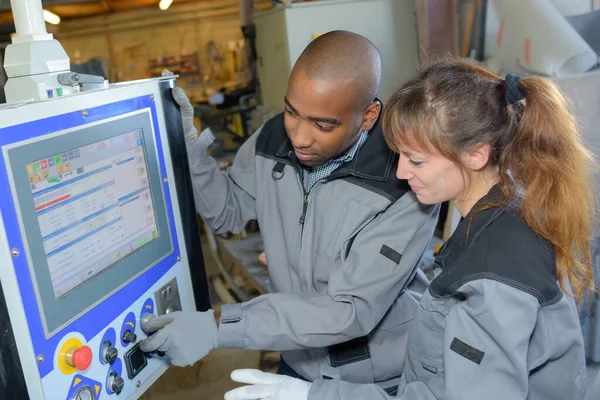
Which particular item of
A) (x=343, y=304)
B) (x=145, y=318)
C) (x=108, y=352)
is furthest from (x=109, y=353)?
(x=343, y=304)

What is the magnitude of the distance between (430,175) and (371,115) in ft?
0.71

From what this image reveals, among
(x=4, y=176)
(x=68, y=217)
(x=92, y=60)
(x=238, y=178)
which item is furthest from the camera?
(x=92, y=60)

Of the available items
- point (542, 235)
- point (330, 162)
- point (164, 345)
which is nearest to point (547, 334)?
point (542, 235)

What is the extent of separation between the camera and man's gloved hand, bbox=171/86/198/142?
109 centimetres

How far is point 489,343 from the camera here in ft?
2.82

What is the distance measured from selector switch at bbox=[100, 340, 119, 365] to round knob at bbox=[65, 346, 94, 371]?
6 cm

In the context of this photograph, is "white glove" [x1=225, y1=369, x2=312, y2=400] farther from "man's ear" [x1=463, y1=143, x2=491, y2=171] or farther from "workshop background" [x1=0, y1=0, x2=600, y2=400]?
"workshop background" [x1=0, y1=0, x2=600, y2=400]

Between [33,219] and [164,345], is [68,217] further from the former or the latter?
[164,345]

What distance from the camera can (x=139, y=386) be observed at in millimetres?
1002

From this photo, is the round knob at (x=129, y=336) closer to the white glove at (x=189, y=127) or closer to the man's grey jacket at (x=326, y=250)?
the man's grey jacket at (x=326, y=250)

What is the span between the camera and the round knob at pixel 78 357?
0.82 metres

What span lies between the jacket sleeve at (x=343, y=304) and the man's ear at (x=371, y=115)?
0.59 ft

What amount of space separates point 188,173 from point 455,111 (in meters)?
0.51

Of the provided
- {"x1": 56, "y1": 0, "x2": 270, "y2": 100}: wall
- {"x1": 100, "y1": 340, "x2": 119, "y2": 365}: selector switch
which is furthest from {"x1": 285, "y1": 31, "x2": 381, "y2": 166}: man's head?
{"x1": 56, "y1": 0, "x2": 270, "y2": 100}: wall
